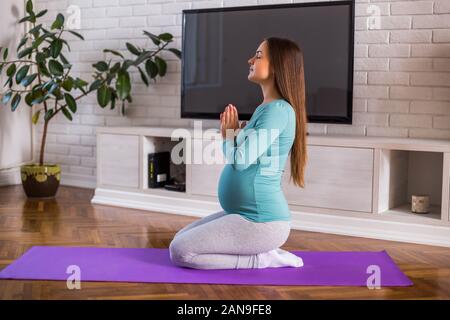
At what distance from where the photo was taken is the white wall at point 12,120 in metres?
5.55

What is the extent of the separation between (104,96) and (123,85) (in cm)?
17

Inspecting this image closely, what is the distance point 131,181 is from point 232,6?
1.42 metres

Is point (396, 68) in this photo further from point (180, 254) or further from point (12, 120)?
point (12, 120)

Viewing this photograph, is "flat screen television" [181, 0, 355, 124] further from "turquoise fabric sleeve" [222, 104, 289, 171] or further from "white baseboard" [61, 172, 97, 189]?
"turquoise fabric sleeve" [222, 104, 289, 171]

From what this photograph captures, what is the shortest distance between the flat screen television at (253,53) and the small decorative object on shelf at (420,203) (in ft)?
2.10

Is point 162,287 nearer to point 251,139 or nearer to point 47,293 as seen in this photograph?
point 47,293

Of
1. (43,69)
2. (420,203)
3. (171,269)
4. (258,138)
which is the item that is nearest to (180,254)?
(171,269)

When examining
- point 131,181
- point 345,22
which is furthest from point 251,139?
point 131,181

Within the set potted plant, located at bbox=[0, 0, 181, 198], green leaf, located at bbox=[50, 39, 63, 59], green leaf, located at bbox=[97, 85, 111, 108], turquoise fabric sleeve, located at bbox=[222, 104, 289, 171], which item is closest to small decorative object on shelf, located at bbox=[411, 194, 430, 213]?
turquoise fabric sleeve, located at bbox=[222, 104, 289, 171]

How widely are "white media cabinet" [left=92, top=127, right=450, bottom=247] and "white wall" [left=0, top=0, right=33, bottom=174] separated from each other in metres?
1.56

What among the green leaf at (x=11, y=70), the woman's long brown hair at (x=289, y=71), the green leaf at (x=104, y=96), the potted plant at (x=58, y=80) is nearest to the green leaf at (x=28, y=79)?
the potted plant at (x=58, y=80)

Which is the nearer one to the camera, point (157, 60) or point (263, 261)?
point (263, 261)

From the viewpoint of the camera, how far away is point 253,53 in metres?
4.47

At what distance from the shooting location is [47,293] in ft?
8.83
